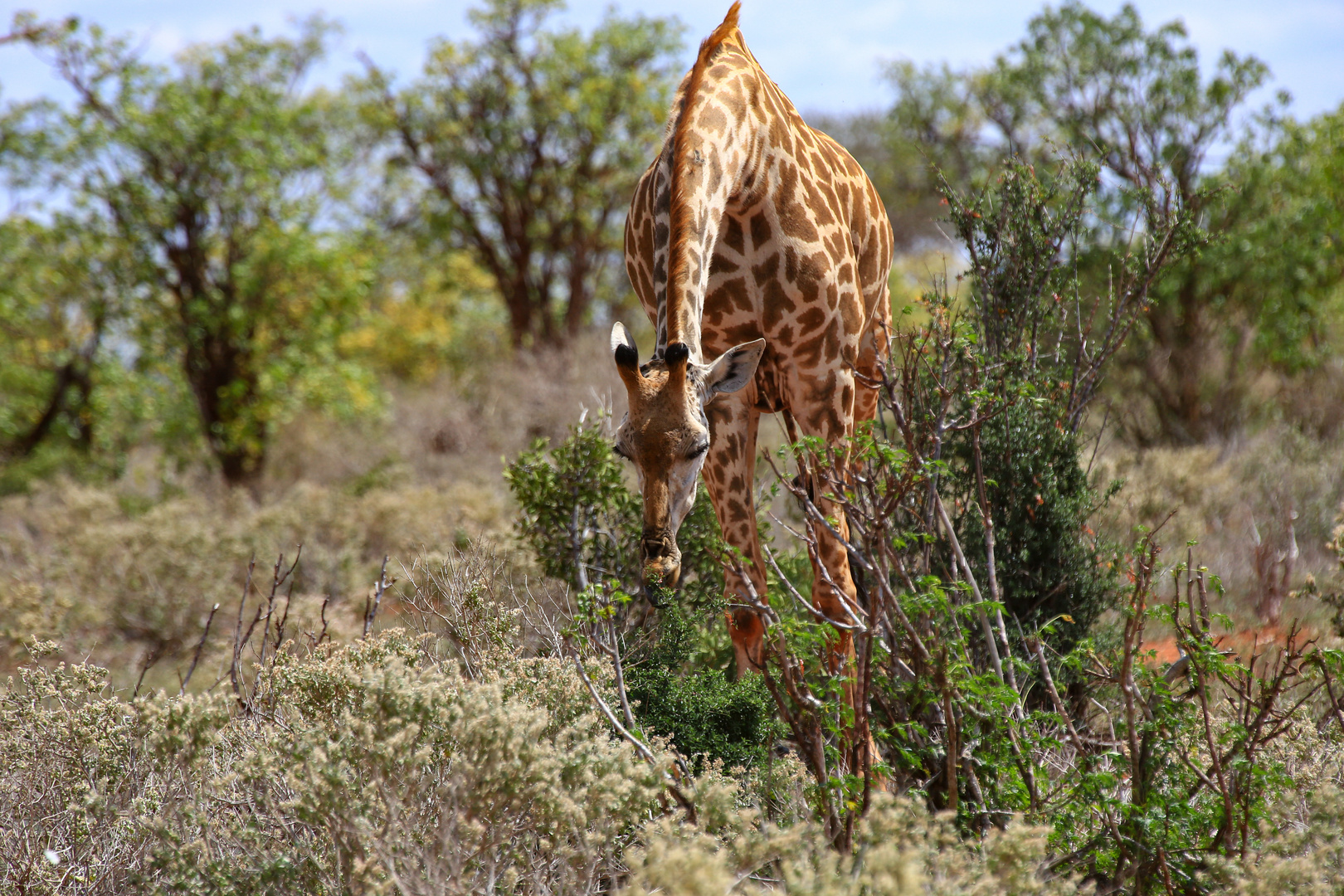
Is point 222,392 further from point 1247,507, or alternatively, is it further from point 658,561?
point 1247,507

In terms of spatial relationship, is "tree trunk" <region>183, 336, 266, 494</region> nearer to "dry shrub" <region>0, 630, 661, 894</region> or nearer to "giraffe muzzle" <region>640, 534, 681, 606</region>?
"dry shrub" <region>0, 630, 661, 894</region>

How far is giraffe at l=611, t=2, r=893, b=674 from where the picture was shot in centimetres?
394

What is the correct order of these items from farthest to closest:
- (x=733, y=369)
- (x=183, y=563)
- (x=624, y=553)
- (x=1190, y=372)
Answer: (x=1190, y=372), (x=183, y=563), (x=624, y=553), (x=733, y=369)

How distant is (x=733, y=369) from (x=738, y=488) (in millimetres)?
999

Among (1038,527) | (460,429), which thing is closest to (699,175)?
(1038,527)

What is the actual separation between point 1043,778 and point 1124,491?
4792 mm

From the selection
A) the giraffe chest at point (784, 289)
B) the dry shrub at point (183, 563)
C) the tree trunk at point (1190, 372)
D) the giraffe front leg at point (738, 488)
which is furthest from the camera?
the tree trunk at point (1190, 372)

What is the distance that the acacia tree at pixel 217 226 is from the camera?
509 inches

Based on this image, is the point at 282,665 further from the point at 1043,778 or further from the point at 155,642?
the point at 155,642

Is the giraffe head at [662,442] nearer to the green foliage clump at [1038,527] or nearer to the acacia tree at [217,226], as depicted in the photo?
the green foliage clump at [1038,527]

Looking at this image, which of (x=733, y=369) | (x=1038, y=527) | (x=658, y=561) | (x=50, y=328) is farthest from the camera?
(x=50, y=328)

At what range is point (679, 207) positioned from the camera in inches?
158

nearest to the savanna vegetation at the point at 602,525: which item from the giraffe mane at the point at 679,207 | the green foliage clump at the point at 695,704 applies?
the green foliage clump at the point at 695,704

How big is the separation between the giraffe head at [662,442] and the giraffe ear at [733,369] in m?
0.19
